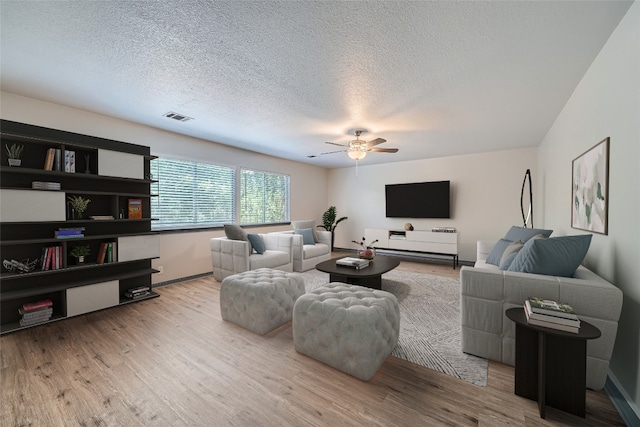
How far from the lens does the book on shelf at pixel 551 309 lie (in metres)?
1.45

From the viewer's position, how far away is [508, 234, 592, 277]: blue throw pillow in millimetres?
1850

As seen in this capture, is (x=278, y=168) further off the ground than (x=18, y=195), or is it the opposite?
(x=278, y=168)

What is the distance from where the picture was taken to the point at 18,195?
8.24 feet

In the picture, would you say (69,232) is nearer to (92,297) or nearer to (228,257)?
(92,297)

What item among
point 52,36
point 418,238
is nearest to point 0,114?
point 52,36

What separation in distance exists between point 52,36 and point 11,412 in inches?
96.4

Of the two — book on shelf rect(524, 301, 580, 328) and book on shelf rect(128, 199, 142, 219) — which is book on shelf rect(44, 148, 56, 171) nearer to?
book on shelf rect(128, 199, 142, 219)

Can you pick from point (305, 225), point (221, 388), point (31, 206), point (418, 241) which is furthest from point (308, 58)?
point (418, 241)

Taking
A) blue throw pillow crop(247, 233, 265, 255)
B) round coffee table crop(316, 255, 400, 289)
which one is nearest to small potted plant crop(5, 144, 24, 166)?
blue throw pillow crop(247, 233, 265, 255)

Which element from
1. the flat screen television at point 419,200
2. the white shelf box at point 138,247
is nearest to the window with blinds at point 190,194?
the white shelf box at point 138,247

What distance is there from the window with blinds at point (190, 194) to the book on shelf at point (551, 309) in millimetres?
4479

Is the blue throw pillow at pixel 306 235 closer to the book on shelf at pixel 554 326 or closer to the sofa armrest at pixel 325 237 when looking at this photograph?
the sofa armrest at pixel 325 237

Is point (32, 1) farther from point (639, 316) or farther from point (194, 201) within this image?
point (639, 316)

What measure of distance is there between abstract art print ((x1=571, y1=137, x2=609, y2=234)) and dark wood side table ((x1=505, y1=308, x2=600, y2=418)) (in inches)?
38.8
